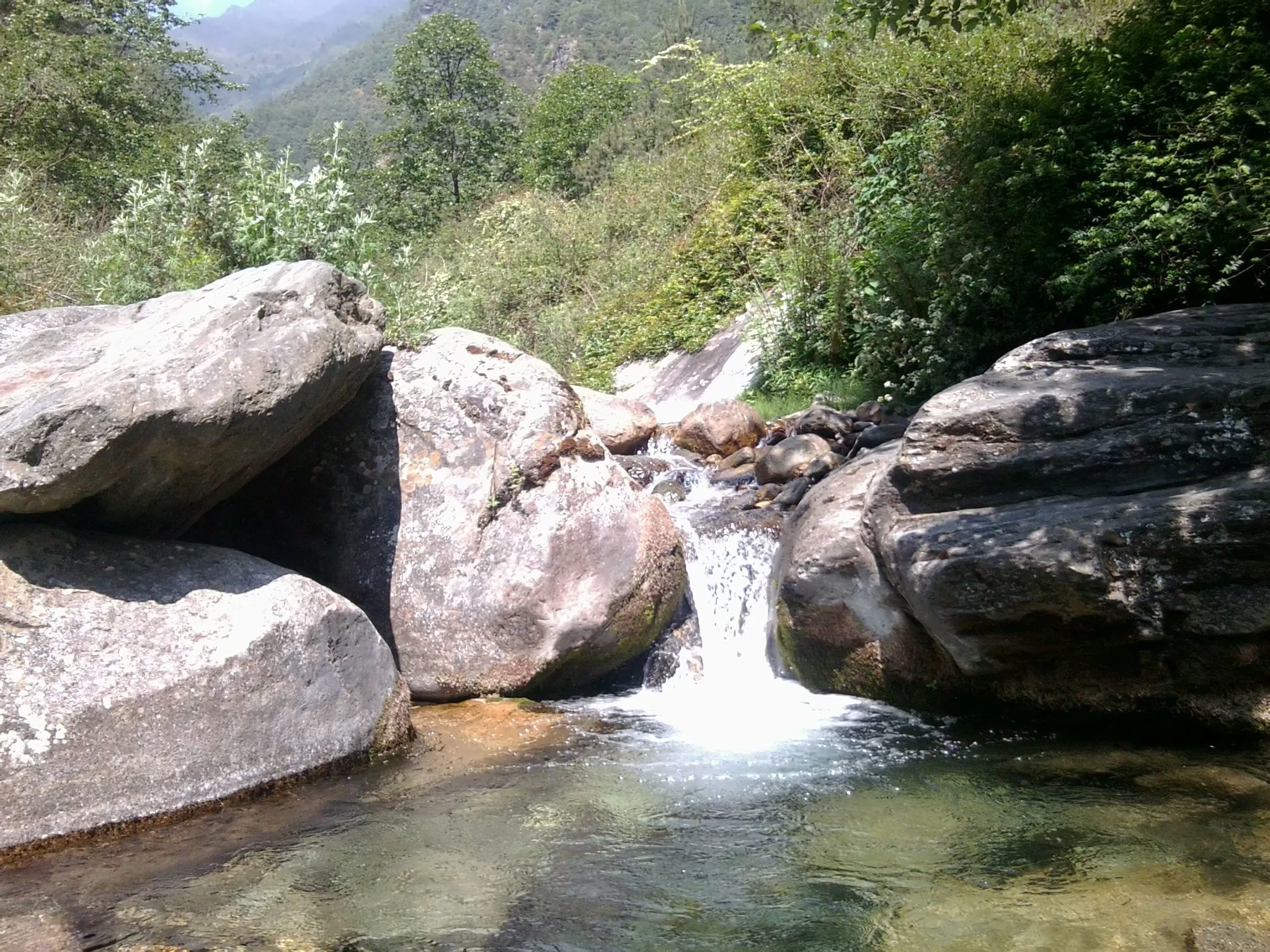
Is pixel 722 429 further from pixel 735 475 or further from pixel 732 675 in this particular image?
pixel 732 675

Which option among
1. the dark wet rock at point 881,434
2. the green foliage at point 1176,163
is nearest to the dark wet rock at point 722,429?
the dark wet rock at point 881,434

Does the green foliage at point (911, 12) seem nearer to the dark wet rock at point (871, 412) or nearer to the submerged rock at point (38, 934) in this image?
the dark wet rock at point (871, 412)

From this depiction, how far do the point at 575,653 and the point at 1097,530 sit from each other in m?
3.24

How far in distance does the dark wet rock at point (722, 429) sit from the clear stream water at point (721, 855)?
4.67 meters

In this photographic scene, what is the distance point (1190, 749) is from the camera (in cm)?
554

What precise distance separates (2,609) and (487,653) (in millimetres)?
2728

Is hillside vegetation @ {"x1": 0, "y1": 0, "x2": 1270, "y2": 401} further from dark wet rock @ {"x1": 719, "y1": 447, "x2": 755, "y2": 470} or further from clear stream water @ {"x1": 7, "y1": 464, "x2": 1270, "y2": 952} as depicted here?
clear stream water @ {"x1": 7, "y1": 464, "x2": 1270, "y2": 952}

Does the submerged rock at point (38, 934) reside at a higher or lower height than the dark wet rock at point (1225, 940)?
lower

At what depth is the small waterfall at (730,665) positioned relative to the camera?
21.6 ft

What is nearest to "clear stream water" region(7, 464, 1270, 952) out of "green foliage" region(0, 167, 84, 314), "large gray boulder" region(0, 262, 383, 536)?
"large gray boulder" region(0, 262, 383, 536)

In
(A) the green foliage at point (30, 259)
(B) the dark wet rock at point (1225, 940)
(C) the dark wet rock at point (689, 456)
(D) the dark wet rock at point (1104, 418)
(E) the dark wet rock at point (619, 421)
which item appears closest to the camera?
(B) the dark wet rock at point (1225, 940)

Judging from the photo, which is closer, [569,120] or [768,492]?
[768,492]

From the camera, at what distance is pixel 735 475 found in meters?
9.84

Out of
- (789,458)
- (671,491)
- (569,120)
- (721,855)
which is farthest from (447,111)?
(721,855)
